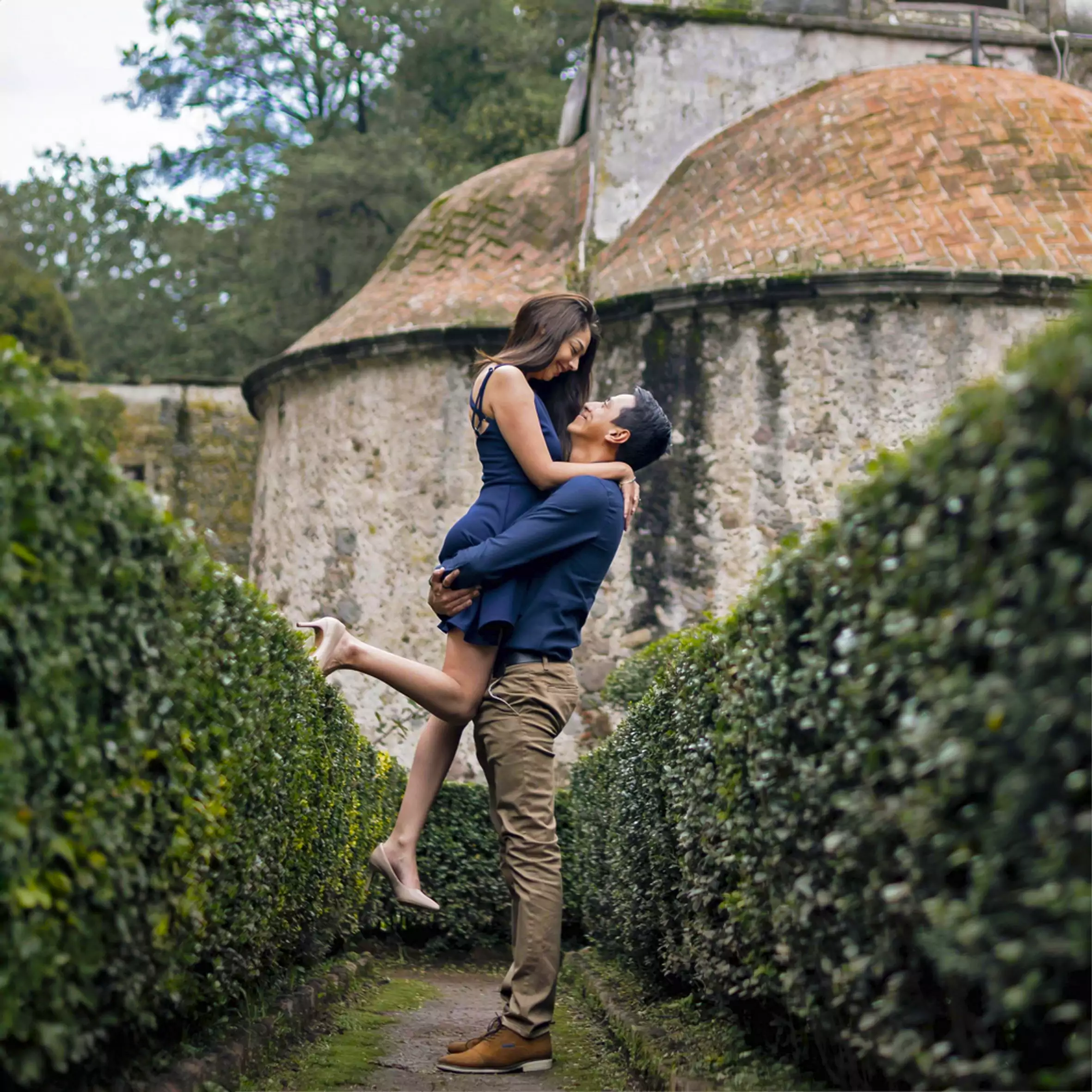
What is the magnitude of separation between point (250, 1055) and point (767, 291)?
8.85 m

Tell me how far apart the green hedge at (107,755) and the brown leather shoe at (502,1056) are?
0.74 meters

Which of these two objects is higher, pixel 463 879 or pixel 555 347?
pixel 555 347

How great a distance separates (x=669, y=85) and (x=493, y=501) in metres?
10.7

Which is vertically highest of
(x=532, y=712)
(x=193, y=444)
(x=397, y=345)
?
(x=397, y=345)

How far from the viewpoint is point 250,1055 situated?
3889mm

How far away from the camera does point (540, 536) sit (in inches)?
168

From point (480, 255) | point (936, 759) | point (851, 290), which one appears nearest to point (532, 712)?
point (936, 759)

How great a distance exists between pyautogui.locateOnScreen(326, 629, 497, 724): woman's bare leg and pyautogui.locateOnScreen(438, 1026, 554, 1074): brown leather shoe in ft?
3.20

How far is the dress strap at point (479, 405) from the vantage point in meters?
A: 4.41

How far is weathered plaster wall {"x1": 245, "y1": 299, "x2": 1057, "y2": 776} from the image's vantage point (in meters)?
11.4

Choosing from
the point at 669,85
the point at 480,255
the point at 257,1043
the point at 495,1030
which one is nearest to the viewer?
the point at 257,1043

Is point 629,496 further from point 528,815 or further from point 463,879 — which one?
point 463,879

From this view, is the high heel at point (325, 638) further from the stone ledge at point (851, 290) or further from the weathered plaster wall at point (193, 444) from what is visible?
the weathered plaster wall at point (193, 444)

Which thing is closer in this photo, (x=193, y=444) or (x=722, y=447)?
(x=722, y=447)
